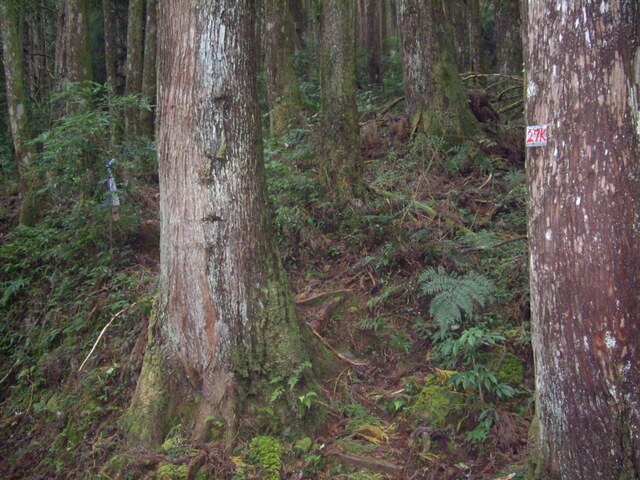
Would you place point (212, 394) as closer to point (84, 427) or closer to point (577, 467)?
point (84, 427)

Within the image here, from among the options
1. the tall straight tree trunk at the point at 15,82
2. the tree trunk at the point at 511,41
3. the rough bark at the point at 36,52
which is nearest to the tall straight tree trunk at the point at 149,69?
the tall straight tree trunk at the point at 15,82

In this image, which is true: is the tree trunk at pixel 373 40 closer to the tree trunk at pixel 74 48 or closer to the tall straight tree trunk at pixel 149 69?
the tall straight tree trunk at pixel 149 69

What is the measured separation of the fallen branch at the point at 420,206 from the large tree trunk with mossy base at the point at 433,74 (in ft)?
7.28

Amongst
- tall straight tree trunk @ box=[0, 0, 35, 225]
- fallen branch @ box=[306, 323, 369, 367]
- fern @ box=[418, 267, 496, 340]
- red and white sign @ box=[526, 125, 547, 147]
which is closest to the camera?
red and white sign @ box=[526, 125, 547, 147]

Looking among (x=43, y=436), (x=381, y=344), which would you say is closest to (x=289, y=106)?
(x=381, y=344)

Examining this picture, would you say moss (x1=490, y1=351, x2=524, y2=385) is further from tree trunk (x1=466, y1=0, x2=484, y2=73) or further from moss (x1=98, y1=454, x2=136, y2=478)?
tree trunk (x1=466, y1=0, x2=484, y2=73)

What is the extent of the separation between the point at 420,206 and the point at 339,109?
1.75 metres

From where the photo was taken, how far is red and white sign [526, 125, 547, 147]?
3.28 meters

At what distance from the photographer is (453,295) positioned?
5.28m

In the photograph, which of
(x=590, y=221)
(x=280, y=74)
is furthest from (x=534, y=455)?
(x=280, y=74)

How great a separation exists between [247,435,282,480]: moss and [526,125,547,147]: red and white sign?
3025 mm

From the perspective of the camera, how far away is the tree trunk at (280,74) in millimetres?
11703

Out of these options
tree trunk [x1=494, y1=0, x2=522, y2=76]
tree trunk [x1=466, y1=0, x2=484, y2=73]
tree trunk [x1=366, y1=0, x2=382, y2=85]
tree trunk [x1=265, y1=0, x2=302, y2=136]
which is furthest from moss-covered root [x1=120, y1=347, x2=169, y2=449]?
tree trunk [x1=366, y1=0, x2=382, y2=85]

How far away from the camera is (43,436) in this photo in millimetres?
5699
